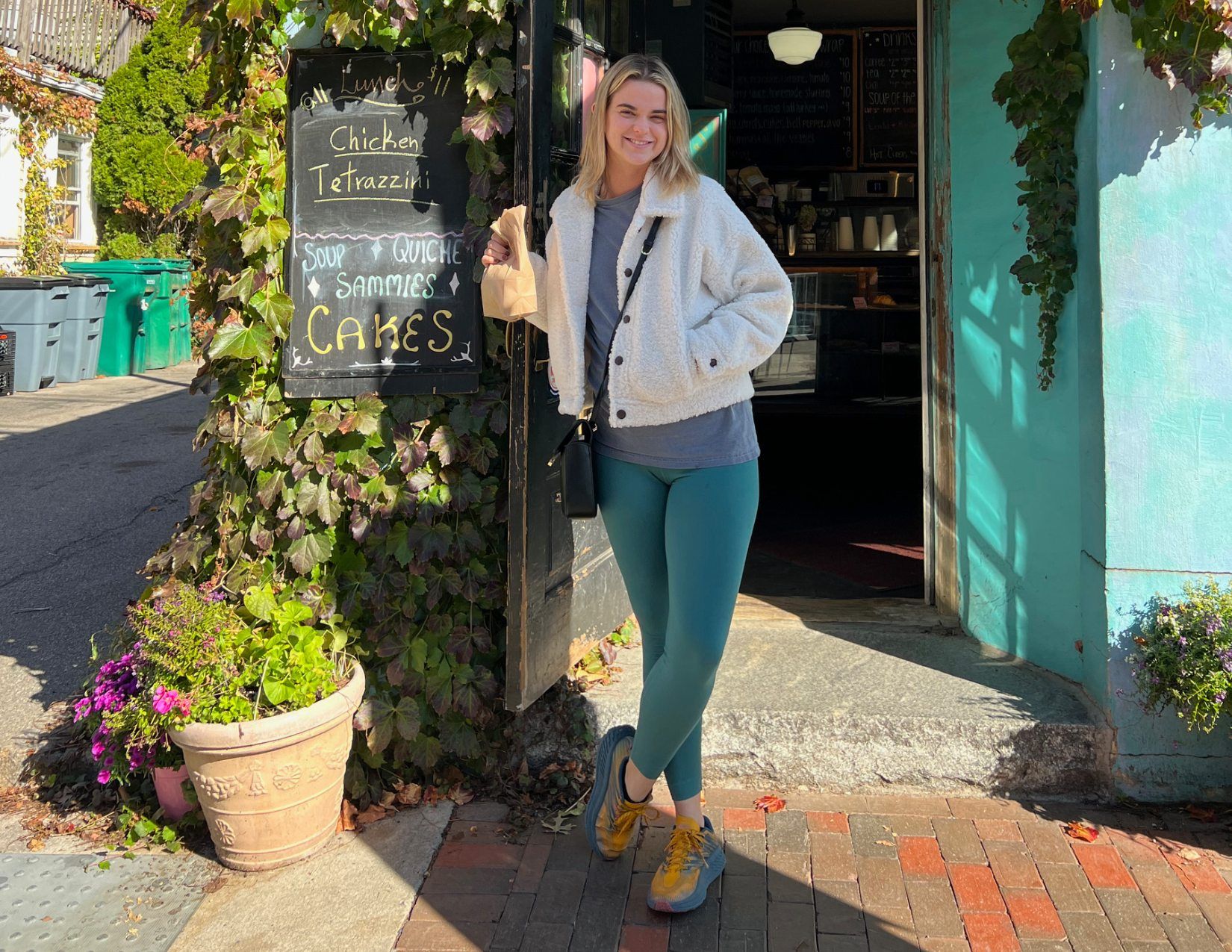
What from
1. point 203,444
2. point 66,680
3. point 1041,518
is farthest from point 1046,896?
point 66,680

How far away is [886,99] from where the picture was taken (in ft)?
31.8

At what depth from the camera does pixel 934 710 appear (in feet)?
11.8

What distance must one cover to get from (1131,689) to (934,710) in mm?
561

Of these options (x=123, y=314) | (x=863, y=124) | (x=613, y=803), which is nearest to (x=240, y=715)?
(x=613, y=803)

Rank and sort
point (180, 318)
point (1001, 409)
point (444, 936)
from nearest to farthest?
point (444, 936) < point (1001, 409) < point (180, 318)

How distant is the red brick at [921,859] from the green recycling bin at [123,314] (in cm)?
1179

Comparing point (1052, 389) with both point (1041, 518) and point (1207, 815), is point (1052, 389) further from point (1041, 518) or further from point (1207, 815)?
point (1207, 815)

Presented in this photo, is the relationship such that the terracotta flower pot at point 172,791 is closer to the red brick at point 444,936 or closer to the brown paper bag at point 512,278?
the red brick at point 444,936

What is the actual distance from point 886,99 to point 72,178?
11.7 metres

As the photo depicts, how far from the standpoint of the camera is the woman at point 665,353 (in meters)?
2.71

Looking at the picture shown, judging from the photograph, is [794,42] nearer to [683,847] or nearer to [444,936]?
[683,847]

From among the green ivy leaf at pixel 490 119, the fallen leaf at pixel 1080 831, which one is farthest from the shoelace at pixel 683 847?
the green ivy leaf at pixel 490 119

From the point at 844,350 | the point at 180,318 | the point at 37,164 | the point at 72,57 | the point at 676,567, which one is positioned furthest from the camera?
the point at 72,57

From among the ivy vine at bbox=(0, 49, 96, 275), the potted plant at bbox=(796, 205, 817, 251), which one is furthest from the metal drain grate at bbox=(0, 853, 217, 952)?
the ivy vine at bbox=(0, 49, 96, 275)
